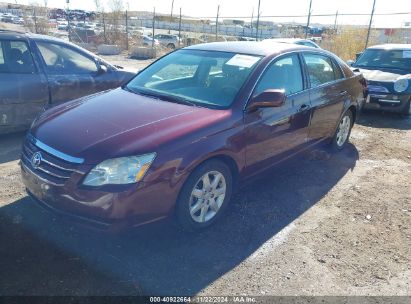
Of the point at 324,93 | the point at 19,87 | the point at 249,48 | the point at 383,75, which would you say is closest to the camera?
the point at 249,48

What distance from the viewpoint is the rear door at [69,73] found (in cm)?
566

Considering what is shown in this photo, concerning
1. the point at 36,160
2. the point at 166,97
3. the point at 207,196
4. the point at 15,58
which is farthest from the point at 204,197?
the point at 15,58

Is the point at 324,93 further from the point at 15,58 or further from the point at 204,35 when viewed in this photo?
the point at 204,35

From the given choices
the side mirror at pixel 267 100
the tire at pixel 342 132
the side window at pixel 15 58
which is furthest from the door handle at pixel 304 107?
the side window at pixel 15 58

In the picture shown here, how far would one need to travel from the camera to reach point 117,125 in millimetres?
3213

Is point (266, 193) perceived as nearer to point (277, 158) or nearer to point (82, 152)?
point (277, 158)

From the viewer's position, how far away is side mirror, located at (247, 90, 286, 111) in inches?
140

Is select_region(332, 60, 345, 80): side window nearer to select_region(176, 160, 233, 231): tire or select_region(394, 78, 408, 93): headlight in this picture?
select_region(176, 160, 233, 231): tire

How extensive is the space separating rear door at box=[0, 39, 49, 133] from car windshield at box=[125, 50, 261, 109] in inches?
75.2

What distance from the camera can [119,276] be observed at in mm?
2820

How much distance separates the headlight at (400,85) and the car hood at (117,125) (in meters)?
5.97

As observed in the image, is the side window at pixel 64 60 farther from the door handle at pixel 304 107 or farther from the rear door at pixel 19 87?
the door handle at pixel 304 107

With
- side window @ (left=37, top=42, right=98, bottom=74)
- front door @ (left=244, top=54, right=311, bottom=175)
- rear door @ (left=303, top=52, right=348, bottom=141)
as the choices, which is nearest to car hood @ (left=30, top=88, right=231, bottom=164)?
front door @ (left=244, top=54, right=311, bottom=175)

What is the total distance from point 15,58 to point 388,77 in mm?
7395
